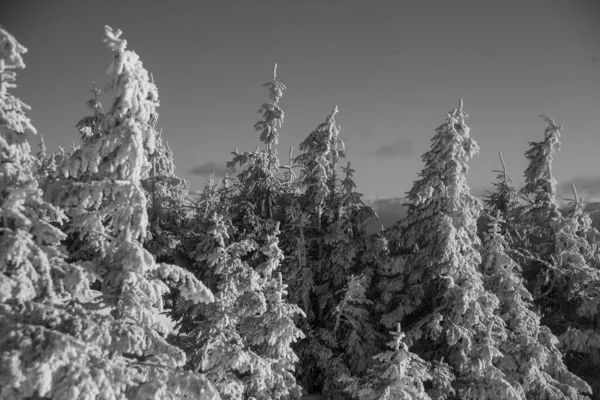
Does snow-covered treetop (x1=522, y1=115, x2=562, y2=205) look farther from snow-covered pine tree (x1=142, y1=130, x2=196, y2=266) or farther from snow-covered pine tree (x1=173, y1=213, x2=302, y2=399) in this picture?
snow-covered pine tree (x1=142, y1=130, x2=196, y2=266)

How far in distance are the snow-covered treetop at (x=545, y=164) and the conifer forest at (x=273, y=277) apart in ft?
0.30

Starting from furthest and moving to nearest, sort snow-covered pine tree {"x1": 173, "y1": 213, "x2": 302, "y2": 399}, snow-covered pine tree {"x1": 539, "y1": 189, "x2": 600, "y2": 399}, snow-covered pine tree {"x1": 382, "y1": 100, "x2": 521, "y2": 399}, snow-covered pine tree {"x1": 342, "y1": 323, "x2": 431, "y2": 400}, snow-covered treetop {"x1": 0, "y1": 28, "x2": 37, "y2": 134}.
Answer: snow-covered pine tree {"x1": 539, "y1": 189, "x2": 600, "y2": 399}
snow-covered pine tree {"x1": 382, "y1": 100, "x2": 521, "y2": 399}
snow-covered pine tree {"x1": 173, "y1": 213, "x2": 302, "y2": 399}
snow-covered pine tree {"x1": 342, "y1": 323, "x2": 431, "y2": 400}
snow-covered treetop {"x1": 0, "y1": 28, "x2": 37, "y2": 134}

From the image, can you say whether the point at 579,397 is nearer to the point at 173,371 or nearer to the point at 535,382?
the point at 535,382

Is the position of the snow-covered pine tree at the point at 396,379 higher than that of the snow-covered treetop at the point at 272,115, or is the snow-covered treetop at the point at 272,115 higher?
the snow-covered treetop at the point at 272,115

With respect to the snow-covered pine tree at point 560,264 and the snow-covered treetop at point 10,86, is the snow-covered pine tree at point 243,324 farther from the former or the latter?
the snow-covered pine tree at point 560,264

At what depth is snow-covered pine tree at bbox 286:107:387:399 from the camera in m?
20.9

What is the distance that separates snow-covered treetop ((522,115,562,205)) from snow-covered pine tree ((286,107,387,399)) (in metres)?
8.79

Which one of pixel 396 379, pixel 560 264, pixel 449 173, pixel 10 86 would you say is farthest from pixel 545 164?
pixel 10 86

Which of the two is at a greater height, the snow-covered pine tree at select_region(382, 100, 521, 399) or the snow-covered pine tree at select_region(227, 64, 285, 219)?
the snow-covered pine tree at select_region(227, 64, 285, 219)

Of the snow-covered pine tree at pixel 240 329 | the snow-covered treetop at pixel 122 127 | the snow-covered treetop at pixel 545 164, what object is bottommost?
the snow-covered pine tree at pixel 240 329

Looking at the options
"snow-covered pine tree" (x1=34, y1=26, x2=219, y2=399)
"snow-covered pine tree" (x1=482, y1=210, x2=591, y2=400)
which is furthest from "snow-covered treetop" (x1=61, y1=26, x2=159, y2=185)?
"snow-covered pine tree" (x1=482, y1=210, x2=591, y2=400)

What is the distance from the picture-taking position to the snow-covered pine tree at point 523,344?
59.5ft

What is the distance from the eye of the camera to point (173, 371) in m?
8.93

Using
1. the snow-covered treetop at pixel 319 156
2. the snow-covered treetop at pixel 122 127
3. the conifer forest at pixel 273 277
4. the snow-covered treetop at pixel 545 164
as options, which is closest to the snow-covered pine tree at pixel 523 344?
the conifer forest at pixel 273 277
